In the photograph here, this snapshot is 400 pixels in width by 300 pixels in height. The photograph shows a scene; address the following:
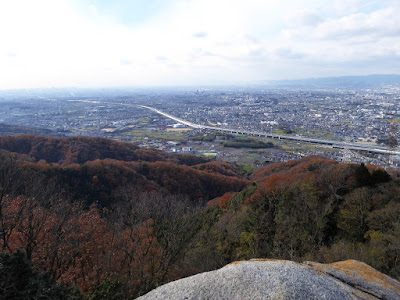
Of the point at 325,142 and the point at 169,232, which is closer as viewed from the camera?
the point at 169,232

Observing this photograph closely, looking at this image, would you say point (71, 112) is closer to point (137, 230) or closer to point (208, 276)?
point (137, 230)

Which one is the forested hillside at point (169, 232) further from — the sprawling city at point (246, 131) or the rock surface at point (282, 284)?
the sprawling city at point (246, 131)

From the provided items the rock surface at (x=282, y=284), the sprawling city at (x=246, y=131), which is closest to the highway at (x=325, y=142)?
the sprawling city at (x=246, y=131)

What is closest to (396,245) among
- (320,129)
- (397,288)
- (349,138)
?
(397,288)

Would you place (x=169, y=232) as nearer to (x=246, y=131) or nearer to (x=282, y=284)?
(x=282, y=284)

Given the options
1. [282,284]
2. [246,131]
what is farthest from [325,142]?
[282,284]
